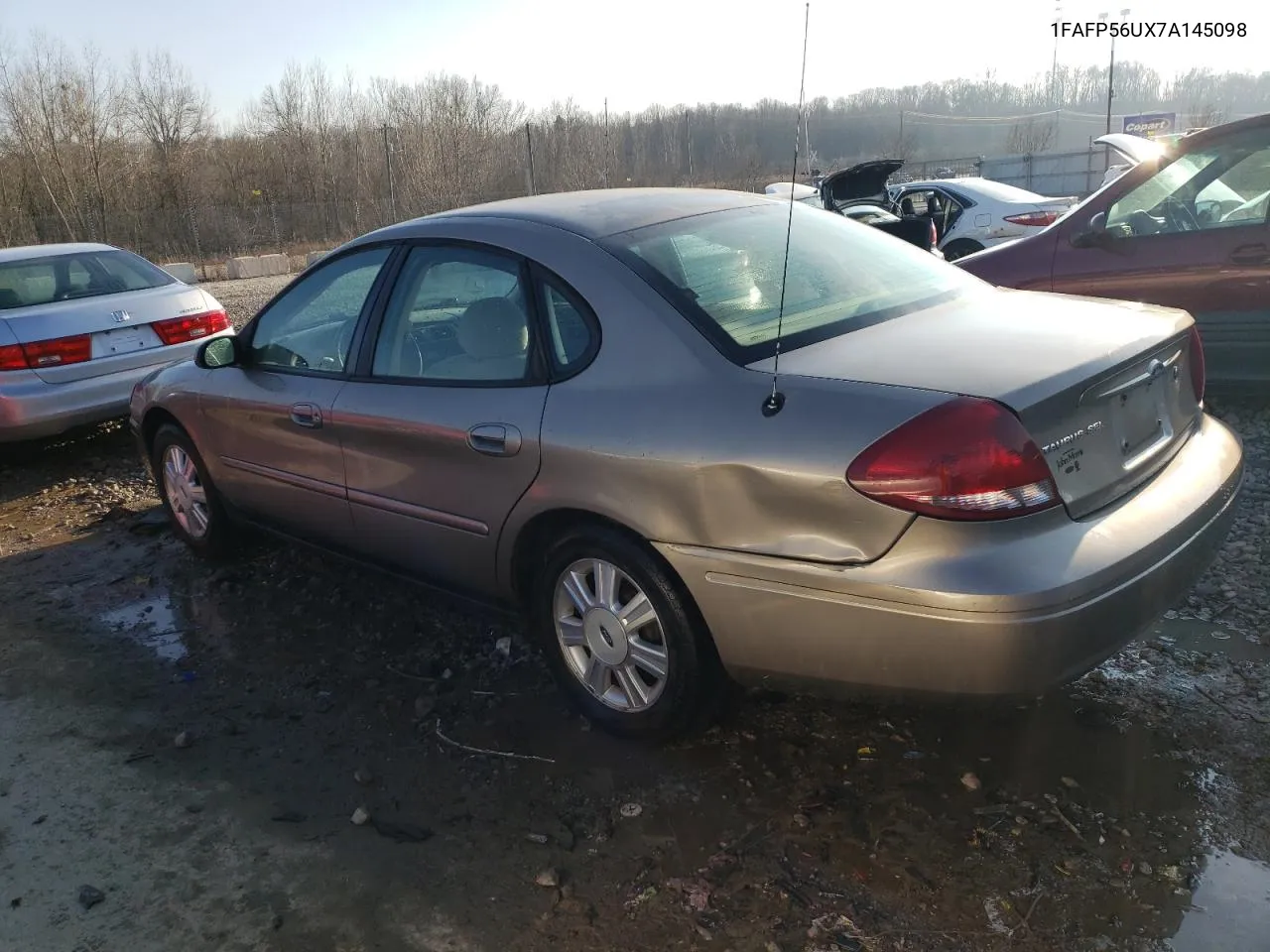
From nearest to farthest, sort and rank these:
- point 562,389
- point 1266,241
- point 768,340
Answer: point 768,340 < point 562,389 < point 1266,241

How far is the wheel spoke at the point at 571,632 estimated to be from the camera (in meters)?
Answer: 3.10

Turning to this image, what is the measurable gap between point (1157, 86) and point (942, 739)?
5960 centimetres

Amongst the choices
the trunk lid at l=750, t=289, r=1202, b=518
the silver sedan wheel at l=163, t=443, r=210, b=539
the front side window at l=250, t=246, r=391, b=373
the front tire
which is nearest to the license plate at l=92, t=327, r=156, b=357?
the silver sedan wheel at l=163, t=443, r=210, b=539

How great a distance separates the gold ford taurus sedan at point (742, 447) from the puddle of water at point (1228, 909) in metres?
0.57

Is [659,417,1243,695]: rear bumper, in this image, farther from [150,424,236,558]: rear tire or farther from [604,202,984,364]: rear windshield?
[150,424,236,558]: rear tire

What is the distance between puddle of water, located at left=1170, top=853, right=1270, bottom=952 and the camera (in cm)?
217

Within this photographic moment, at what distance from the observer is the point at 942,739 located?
2979 millimetres

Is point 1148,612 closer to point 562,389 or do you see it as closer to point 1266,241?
point 562,389

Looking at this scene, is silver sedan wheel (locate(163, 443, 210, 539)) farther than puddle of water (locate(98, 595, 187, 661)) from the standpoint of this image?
Yes

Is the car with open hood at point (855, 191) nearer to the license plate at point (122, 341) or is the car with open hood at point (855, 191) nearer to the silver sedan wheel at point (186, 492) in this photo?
the license plate at point (122, 341)

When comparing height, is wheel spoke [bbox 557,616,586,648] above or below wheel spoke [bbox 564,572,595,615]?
below

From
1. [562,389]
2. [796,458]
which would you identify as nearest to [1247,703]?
[796,458]

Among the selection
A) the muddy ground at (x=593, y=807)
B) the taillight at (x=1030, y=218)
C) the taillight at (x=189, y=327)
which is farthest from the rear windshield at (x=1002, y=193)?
the muddy ground at (x=593, y=807)

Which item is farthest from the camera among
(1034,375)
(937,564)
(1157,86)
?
(1157,86)
